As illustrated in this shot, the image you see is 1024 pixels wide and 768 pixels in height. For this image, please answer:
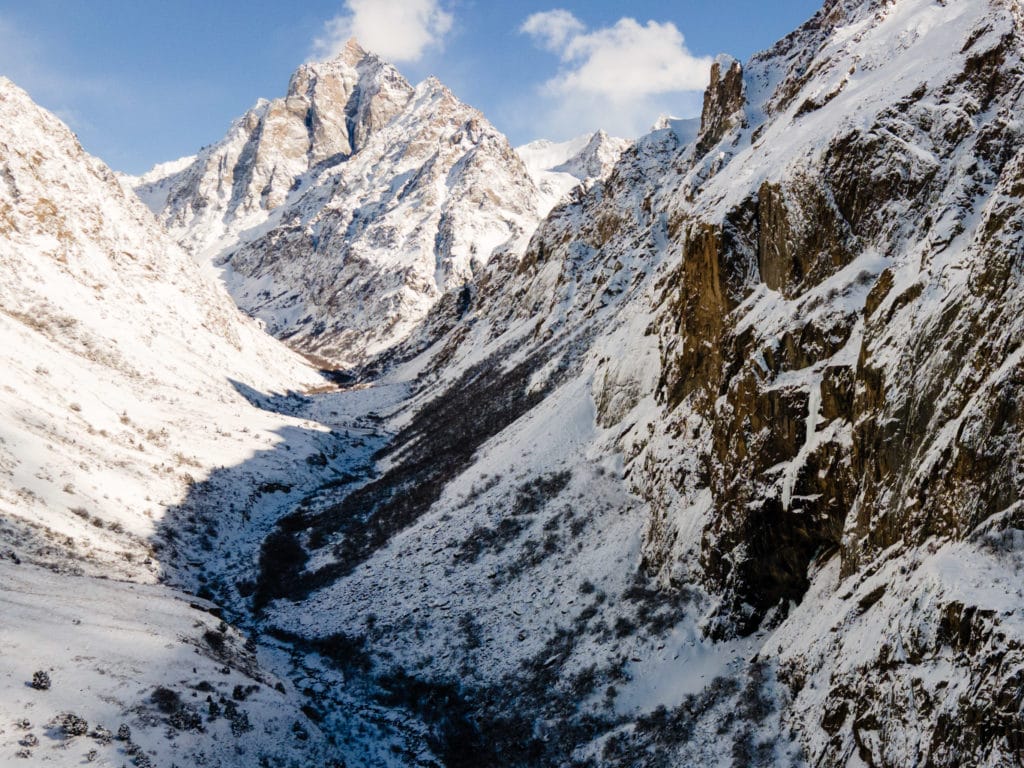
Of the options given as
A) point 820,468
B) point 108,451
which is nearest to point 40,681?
point 820,468

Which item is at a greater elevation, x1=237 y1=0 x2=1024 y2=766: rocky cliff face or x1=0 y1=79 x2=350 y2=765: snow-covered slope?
x1=0 y1=79 x2=350 y2=765: snow-covered slope

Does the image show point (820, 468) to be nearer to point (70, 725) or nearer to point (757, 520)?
point (757, 520)

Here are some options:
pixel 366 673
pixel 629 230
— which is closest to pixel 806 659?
pixel 366 673

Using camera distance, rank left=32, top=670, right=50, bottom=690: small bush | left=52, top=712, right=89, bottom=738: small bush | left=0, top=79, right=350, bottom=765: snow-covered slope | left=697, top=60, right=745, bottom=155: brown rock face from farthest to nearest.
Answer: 1. left=697, top=60, right=745, bottom=155: brown rock face
2. left=0, top=79, right=350, bottom=765: snow-covered slope
3. left=32, top=670, right=50, bottom=690: small bush
4. left=52, top=712, right=89, bottom=738: small bush

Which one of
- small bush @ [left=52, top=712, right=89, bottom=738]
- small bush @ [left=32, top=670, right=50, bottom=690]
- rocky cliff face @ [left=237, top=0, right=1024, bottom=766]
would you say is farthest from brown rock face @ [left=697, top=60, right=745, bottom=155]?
small bush @ [left=52, top=712, right=89, bottom=738]

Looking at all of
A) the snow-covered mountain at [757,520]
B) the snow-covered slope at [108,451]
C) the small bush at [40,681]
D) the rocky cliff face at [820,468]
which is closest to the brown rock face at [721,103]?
the snow-covered mountain at [757,520]

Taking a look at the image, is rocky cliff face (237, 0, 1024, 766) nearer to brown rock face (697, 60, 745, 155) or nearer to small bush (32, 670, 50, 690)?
small bush (32, 670, 50, 690)
